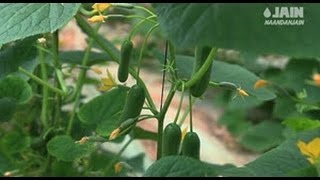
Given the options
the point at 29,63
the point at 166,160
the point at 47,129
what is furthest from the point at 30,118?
the point at 166,160

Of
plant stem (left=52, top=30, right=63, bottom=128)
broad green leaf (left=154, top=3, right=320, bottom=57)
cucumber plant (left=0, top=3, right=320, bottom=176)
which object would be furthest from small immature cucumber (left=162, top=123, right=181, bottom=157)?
plant stem (left=52, top=30, right=63, bottom=128)

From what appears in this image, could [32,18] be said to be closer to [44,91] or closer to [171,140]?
[171,140]

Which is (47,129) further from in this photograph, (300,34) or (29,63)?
(300,34)

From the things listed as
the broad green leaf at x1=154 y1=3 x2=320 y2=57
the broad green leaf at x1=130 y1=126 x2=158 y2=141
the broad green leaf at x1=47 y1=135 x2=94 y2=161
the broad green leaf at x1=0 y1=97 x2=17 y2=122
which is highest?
the broad green leaf at x1=154 y1=3 x2=320 y2=57

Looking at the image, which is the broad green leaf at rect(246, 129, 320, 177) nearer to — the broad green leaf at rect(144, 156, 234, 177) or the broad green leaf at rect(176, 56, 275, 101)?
the broad green leaf at rect(144, 156, 234, 177)

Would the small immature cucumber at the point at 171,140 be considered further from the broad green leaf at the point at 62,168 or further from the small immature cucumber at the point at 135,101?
the broad green leaf at the point at 62,168
